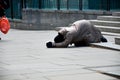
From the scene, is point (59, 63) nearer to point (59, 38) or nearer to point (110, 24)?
point (59, 38)

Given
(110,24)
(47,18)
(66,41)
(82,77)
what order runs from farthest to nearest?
(47,18) < (110,24) < (66,41) < (82,77)

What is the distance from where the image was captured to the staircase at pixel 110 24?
17808 millimetres

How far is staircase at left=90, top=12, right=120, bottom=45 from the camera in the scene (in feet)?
58.4

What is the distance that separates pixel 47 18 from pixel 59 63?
46.7 ft

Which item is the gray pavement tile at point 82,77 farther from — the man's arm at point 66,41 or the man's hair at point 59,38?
the man's hair at point 59,38

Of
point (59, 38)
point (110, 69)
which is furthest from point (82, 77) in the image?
point (59, 38)

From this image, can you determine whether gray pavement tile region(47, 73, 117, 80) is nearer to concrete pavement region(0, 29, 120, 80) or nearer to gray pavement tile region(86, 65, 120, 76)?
concrete pavement region(0, 29, 120, 80)

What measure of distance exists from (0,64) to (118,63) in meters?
2.94

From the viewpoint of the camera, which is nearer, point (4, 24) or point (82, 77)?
point (82, 77)

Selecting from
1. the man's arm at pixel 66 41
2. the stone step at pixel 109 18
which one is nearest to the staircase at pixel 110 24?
the stone step at pixel 109 18

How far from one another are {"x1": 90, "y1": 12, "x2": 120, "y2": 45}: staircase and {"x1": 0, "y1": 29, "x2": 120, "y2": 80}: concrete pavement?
385cm

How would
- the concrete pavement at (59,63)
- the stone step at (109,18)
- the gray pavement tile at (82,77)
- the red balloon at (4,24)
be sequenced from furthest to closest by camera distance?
the stone step at (109,18) → the red balloon at (4,24) → the concrete pavement at (59,63) → the gray pavement tile at (82,77)

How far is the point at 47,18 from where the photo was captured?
966 inches

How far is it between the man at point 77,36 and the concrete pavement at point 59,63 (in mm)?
304
